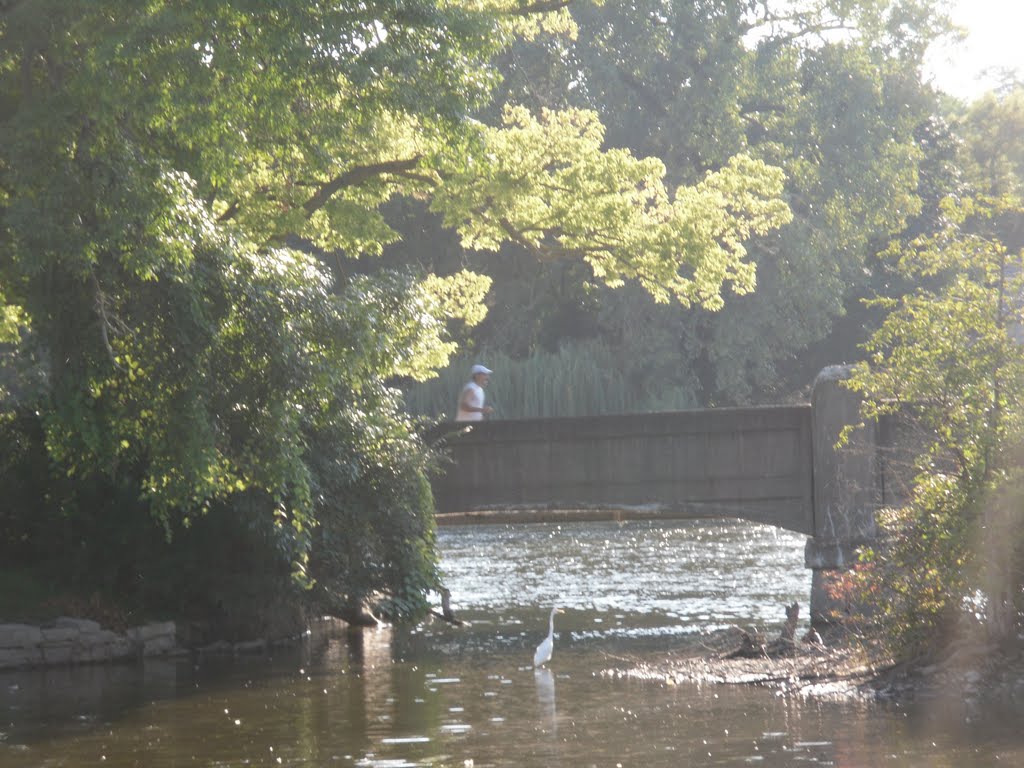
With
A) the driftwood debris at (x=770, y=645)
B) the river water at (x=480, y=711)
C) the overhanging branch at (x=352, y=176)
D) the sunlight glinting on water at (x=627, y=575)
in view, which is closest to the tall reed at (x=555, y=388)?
the sunlight glinting on water at (x=627, y=575)

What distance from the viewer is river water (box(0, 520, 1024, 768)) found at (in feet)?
37.8

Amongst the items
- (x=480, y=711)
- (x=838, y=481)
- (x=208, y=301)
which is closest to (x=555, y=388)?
(x=838, y=481)

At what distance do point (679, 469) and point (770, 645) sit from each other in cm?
571

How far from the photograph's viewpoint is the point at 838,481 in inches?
818

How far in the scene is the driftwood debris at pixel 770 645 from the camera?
15955 millimetres

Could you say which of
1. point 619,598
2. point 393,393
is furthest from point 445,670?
point 619,598

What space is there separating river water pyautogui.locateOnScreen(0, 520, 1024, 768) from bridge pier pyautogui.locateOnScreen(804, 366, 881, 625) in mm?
1154

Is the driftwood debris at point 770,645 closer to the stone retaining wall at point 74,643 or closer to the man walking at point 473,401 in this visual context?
the stone retaining wall at point 74,643

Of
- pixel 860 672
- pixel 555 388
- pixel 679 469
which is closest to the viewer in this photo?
pixel 860 672

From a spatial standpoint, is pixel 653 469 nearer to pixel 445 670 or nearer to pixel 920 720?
pixel 445 670

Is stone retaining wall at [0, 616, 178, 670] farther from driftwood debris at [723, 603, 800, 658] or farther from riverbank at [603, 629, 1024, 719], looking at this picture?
driftwood debris at [723, 603, 800, 658]

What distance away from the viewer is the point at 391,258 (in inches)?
1918

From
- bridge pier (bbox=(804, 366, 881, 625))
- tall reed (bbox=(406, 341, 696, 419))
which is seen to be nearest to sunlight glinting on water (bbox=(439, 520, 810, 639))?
bridge pier (bbox=(804, 366, 881, 625))

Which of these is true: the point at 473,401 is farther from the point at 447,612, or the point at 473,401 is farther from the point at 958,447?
the point at 958,447
